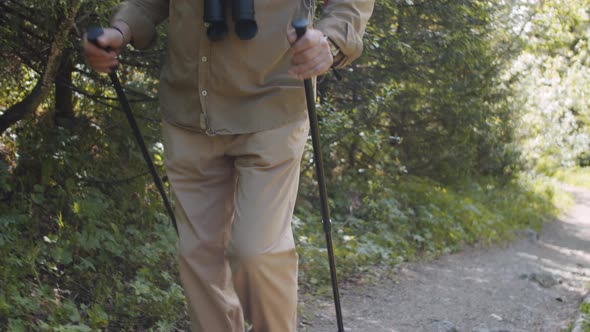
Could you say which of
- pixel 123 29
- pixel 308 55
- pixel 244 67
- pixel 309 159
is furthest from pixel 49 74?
pixel 309 159

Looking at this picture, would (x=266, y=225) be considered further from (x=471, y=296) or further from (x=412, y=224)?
(x=412, y=224)

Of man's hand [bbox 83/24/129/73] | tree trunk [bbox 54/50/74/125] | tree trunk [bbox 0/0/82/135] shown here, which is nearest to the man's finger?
man's hand [bbox 83/24/129/73]

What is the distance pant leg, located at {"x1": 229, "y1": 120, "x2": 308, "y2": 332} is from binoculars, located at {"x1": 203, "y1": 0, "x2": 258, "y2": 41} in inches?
14.9

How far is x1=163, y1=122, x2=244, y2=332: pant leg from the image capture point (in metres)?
2.74

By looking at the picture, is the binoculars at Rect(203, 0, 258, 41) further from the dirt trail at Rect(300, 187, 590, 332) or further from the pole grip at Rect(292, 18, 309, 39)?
the dirt trail at Rect(300, 187, 590, 332)

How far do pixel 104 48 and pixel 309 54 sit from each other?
82cm

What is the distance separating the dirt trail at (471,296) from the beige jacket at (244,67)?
2.37 metres

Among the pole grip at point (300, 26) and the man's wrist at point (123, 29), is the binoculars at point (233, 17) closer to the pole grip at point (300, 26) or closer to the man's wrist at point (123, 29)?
the pole grip at point (300, 26)

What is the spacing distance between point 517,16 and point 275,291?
6277 mm

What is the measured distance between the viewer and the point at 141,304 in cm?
400

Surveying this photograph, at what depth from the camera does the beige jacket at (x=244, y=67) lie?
2574mm

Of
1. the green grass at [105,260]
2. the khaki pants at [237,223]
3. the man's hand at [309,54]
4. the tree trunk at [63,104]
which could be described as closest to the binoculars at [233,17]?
the man's hand at [309,54]

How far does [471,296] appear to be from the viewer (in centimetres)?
621

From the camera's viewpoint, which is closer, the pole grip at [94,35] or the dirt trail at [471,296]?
the pole grip at [94,35]
